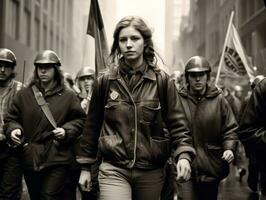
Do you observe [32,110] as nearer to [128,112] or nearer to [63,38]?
[128,112]

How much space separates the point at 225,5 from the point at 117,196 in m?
20.3

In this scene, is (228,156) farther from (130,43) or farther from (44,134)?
(130,43)

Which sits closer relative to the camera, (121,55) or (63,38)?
(121,55)

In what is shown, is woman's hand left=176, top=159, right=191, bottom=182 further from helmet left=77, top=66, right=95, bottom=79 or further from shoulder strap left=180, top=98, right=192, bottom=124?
helmet left=77, top=66, right=95, bottom=79

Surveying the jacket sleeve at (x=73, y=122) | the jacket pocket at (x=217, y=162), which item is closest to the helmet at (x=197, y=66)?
the jacket pocket at (x=217, y=162)

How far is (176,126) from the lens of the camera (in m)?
4.04

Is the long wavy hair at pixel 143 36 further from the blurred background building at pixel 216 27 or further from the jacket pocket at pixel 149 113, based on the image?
the blurred background building at pixel 216 27

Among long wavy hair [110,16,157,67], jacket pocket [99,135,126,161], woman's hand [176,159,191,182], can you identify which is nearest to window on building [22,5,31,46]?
long wavy hair [110,16,157,67]

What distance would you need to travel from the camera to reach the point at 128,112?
155 inches

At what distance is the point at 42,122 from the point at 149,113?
77.3 inches

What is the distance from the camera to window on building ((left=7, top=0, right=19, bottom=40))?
18.2 m

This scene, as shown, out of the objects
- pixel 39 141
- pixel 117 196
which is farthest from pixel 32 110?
pixel 117 196

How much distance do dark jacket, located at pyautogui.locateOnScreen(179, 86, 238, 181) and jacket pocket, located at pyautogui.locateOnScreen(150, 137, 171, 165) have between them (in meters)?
1.81

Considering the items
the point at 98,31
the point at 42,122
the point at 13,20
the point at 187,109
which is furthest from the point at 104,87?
the point at 13,20
